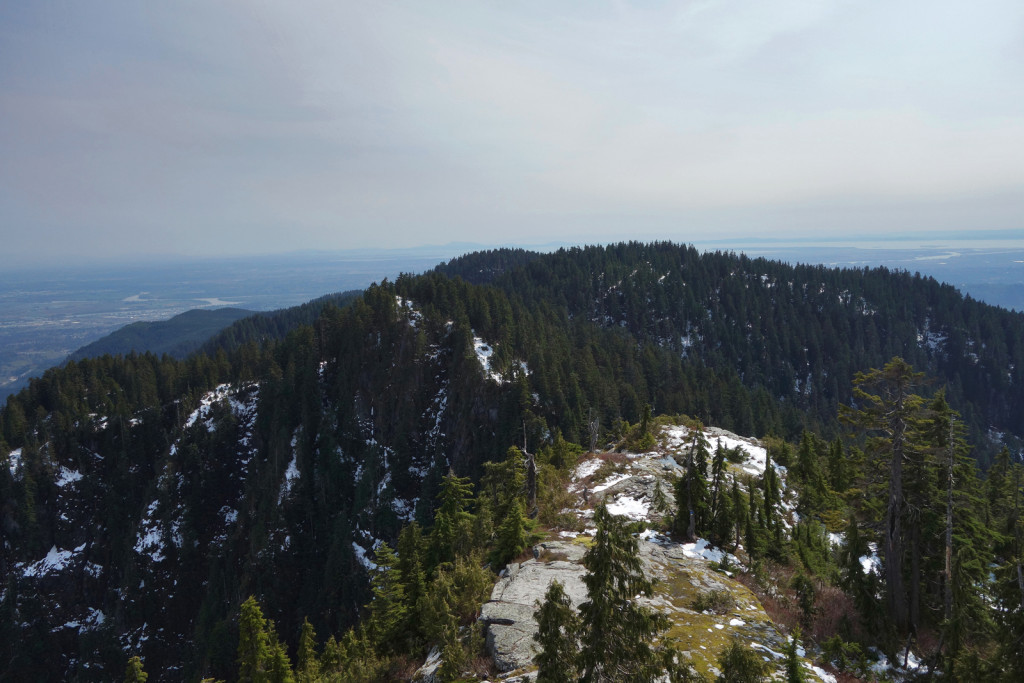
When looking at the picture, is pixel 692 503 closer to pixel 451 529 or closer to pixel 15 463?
pixel 451 529

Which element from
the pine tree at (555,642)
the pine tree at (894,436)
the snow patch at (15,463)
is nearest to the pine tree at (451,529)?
the pine tree at (555,642)

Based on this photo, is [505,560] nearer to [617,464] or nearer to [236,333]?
[617,464]

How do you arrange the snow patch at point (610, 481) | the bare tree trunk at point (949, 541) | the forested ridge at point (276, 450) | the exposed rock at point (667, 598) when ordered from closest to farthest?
the exposed rock at point (667, 598) → the bare tree trunk at point (949, 541) → the snow patch at point (610, 481) → the forested ridge at point (276, 450)

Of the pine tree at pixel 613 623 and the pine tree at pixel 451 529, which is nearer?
the pine tree at pixel 613 623

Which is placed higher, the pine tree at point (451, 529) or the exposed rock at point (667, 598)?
the exposed rock at point (667, 598)

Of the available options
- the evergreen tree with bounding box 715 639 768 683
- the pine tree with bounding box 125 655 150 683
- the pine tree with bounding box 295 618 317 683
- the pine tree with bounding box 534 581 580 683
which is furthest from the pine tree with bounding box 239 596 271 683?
the evergreen tree with bounding box 715 639 768 683

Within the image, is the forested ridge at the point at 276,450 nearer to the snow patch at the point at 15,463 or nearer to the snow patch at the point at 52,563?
the snow patch at the point at 52,563

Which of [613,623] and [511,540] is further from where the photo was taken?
[511,540]

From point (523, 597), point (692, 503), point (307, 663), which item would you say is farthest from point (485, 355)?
point (523, 597)

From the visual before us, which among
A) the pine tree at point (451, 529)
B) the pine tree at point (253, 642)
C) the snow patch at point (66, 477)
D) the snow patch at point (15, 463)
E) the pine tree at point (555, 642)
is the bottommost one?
the snow patch at point (66, 477)

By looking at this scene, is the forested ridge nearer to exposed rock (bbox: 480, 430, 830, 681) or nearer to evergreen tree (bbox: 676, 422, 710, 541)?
evergreen tree (bbox: 676, 422, 710, 541)
